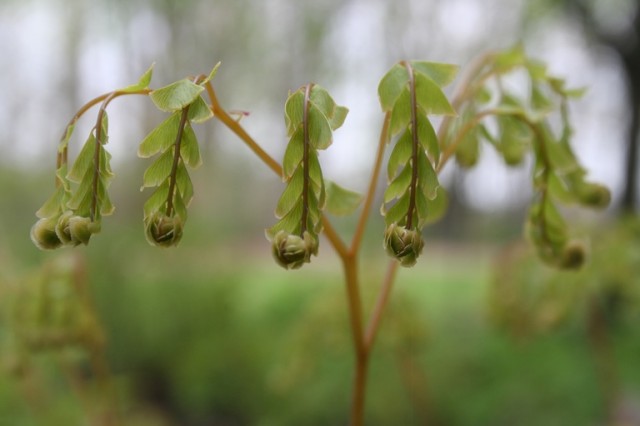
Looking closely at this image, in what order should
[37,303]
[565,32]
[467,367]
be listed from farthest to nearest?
[565,32] < [467,367] < [37,303]

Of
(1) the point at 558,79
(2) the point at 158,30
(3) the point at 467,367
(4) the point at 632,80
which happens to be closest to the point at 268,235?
(1) the point at 558,79

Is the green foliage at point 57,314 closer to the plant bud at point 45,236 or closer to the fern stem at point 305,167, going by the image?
the plant bud at point 45,236

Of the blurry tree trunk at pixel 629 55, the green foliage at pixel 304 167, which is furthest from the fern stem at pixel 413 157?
the blurry tree trunk at pixel 629 55

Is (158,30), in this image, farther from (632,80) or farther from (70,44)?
(632,80)

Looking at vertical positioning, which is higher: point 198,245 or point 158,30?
point 158,30

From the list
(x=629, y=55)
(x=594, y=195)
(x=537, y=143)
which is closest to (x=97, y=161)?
(x=537, y=143)

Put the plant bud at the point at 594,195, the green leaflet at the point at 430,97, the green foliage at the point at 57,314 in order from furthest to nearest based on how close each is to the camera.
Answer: the green foliage at the point at 57,314 → the plant bud at the point at 594,195 → the green leaflet at the point at 430,97

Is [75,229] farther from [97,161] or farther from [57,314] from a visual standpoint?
[57,314]
